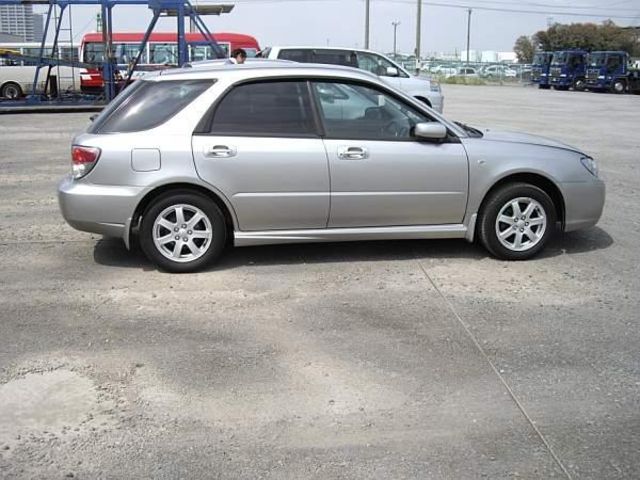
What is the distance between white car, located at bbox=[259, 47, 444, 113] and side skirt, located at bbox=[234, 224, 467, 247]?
11.5 meters

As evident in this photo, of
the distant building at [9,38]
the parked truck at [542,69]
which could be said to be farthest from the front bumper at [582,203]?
the parked truck at [542,69]

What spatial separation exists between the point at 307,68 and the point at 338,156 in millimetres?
851

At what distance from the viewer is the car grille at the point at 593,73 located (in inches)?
1889

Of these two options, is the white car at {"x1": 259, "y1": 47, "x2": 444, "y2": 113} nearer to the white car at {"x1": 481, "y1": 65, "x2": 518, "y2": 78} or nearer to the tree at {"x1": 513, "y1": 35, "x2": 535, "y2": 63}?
the white car at {"x1": 481, "y1": 65, "x2": 518, "y2": 78}

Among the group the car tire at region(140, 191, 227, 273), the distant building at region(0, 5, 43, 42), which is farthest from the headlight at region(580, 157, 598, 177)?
the distant building at region(0, 5, 43, 42)

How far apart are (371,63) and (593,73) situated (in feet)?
116

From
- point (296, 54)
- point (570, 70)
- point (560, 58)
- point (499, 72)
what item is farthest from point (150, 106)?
point (499, 72)

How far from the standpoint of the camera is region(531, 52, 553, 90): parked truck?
5322cm

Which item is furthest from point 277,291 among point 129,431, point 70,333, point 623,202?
point 623,202

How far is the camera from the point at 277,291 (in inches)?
225

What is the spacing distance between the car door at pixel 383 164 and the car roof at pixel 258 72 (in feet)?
0.30

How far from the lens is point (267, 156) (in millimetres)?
5957

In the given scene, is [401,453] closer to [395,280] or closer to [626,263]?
[395,280]

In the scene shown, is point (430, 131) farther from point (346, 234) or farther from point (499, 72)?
point (499, 72)
